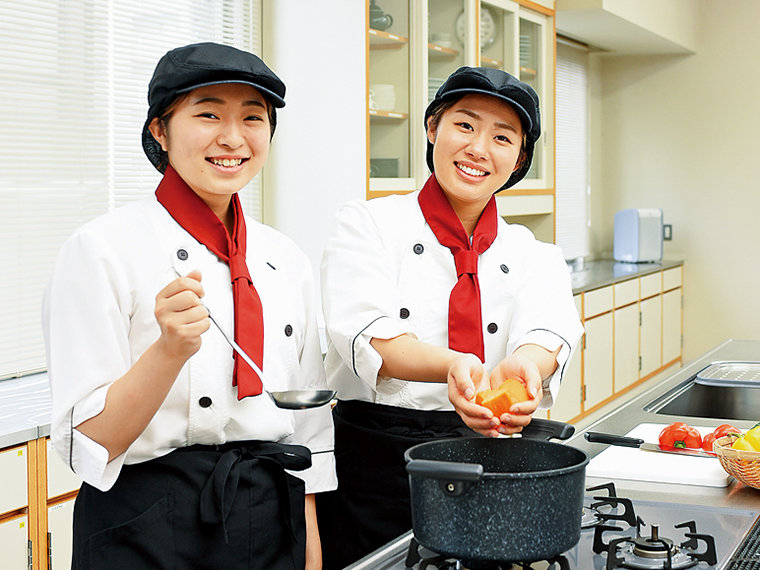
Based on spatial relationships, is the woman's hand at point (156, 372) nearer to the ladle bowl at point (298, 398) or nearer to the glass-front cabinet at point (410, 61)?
the ladle bowl at point (298, 398)

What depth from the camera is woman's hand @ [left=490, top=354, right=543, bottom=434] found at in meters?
1.10

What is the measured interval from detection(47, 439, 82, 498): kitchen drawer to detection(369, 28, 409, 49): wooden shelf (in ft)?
6.14

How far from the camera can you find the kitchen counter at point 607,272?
4465 mm

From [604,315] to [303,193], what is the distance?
216 centimetres

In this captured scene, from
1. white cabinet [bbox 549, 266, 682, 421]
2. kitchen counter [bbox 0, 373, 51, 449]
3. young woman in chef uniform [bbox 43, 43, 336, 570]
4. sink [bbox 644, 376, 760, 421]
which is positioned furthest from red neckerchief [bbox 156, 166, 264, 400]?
white cabinet [bbox 549, 266, 682, 421]

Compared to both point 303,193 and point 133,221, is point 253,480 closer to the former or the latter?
point 133,221

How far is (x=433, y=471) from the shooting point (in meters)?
0.86

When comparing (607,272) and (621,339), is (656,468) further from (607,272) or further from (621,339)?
(607,272)

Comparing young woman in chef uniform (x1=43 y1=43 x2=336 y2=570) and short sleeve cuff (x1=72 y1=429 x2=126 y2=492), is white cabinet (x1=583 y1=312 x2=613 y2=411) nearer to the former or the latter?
young woman in chef uniform (x1=43 y1=43 x2=336 y2=570)

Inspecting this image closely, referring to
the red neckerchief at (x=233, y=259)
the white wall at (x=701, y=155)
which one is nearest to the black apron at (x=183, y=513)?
the red neckerchief at (x=233, y=259)

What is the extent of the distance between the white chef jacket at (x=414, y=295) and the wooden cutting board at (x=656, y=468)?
185 millimetres

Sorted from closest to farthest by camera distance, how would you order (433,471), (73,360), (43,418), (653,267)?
(433,471) < (73,360) < (43,418) < (653,267)

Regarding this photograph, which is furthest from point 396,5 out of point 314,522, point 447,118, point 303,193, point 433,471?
point 433,471

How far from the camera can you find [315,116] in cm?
314
